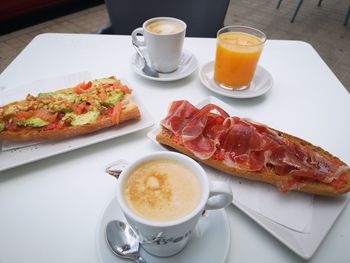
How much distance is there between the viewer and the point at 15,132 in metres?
0.84

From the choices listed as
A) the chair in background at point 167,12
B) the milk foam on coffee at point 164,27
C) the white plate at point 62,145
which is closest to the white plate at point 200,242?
the white plate at point 62,145

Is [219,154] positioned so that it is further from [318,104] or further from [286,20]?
[286,20]

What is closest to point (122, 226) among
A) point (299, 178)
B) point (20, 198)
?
point (20, 198)

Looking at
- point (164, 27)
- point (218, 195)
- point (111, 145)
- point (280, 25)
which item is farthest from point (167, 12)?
point (280, 25)

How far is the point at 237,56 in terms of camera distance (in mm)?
1037

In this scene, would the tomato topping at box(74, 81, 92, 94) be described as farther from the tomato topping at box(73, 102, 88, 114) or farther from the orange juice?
the orange juice

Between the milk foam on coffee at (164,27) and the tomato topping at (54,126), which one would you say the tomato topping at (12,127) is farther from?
the milk foam on coffee at (164,27)

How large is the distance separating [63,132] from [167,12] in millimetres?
1086

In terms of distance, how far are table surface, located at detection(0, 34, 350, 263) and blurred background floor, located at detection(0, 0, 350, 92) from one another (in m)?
1.80

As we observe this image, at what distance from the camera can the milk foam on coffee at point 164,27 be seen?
113 cm

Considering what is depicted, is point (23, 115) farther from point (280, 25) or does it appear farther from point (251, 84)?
point (280, 25)

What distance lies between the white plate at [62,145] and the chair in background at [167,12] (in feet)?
2.86

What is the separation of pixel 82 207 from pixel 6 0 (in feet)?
10.7

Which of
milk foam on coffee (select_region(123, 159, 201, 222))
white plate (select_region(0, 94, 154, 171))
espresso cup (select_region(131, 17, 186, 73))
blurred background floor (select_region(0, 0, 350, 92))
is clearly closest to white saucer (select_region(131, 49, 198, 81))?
espresso cup (select_region(131, 17, 186, 73))
